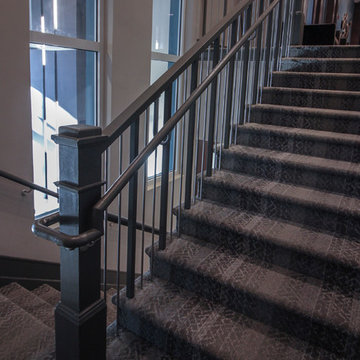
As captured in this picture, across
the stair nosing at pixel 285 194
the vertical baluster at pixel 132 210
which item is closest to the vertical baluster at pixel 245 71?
the stair nosing at pixel 285 194

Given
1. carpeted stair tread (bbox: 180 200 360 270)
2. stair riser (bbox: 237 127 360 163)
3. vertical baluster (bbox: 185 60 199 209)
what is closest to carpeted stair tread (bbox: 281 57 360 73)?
stair riser (bbox: 237 127 360 163)

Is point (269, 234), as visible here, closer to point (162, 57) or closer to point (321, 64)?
point (321, 64)

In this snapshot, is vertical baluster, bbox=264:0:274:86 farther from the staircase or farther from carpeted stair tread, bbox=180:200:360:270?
carpeted stair tread, bbox=180:200:360:270

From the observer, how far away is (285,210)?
1.92 m

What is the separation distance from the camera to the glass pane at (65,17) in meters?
2.90

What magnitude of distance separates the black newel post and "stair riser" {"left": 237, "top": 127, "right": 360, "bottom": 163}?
1405 millimetres

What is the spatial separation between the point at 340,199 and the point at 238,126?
87cm

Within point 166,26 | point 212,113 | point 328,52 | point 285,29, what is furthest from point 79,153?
point 166,26

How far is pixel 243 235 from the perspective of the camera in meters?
1.79

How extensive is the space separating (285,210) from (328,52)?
68.1 inches

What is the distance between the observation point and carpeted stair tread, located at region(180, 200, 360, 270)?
1603 mm

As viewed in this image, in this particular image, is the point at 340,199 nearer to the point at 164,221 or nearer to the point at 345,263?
the point at 345,263

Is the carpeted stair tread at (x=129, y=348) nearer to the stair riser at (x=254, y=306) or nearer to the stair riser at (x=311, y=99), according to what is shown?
the stair riser at (x=254, y=306)

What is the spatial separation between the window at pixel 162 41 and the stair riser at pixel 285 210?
2.30m
